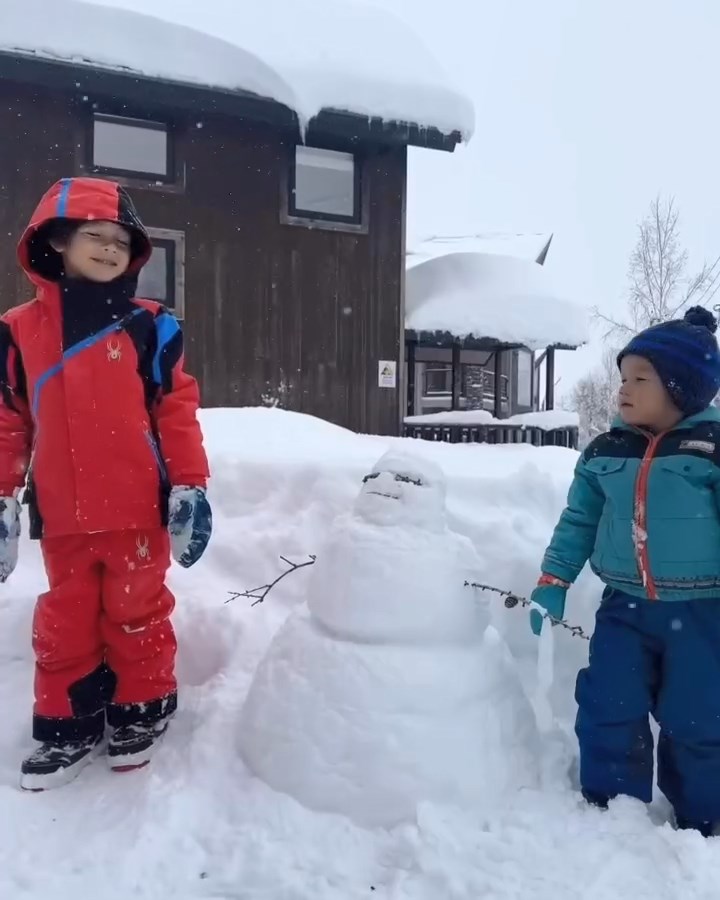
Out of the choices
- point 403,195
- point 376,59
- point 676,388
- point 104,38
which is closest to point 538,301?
point 403,195

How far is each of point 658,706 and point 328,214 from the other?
8.13 meters

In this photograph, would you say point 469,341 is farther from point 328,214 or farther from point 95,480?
point 95,480

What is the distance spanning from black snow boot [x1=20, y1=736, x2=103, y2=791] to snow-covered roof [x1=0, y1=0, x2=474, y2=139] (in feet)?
23.0

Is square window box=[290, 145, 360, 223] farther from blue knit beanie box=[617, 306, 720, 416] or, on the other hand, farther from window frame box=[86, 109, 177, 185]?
blue knit beanie box=[617, 306, 720, 416]

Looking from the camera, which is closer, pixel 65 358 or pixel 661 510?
pixel 661 510

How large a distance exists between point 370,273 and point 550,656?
7.67 meters

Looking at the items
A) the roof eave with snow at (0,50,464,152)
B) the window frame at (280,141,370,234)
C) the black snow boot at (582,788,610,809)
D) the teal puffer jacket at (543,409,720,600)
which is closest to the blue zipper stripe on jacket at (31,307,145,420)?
the teal puffer jacket at (543,409,720,600)

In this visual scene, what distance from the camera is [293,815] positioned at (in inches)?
76.1

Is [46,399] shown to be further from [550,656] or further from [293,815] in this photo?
[550,656]

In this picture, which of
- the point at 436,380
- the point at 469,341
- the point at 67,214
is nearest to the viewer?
the point at 67,214

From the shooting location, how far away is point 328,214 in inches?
364

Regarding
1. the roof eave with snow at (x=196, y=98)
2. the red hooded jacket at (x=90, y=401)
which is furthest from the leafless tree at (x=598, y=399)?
the red hooded jacket at (x=90, y=401)

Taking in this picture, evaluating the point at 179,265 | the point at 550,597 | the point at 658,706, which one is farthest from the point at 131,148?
the point at 658,706

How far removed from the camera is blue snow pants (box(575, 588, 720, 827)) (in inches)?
78.8
